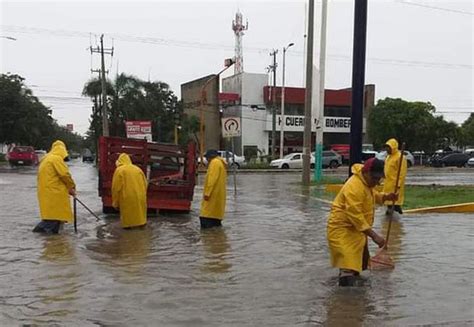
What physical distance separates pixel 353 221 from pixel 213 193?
5109 mm

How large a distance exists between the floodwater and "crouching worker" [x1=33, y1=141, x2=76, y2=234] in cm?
29

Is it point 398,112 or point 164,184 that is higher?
point 398,112

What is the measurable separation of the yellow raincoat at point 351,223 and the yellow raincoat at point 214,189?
4.76 m

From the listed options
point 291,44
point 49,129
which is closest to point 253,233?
point 291,44

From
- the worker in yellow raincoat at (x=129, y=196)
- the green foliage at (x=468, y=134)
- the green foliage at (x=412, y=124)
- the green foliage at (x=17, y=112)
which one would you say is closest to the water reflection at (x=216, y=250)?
the worker in yellow raincoat at (x=129, y=196)

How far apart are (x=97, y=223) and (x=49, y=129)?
62.9 m

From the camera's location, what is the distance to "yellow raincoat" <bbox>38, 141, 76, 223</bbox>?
10.9 m

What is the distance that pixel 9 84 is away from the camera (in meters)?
59.5

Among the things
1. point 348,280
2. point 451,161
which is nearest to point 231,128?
point 348,280

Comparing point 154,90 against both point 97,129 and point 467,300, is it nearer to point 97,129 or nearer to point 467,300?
point 97,129

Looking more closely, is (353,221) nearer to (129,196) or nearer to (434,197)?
(129,196)

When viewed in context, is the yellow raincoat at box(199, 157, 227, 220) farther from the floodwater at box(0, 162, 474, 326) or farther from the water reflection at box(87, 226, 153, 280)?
the water reflection at box(87, 226, 153, 280)

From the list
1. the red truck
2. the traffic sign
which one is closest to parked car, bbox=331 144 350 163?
the traffic sign

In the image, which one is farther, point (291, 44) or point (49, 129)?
point (49, 129)
